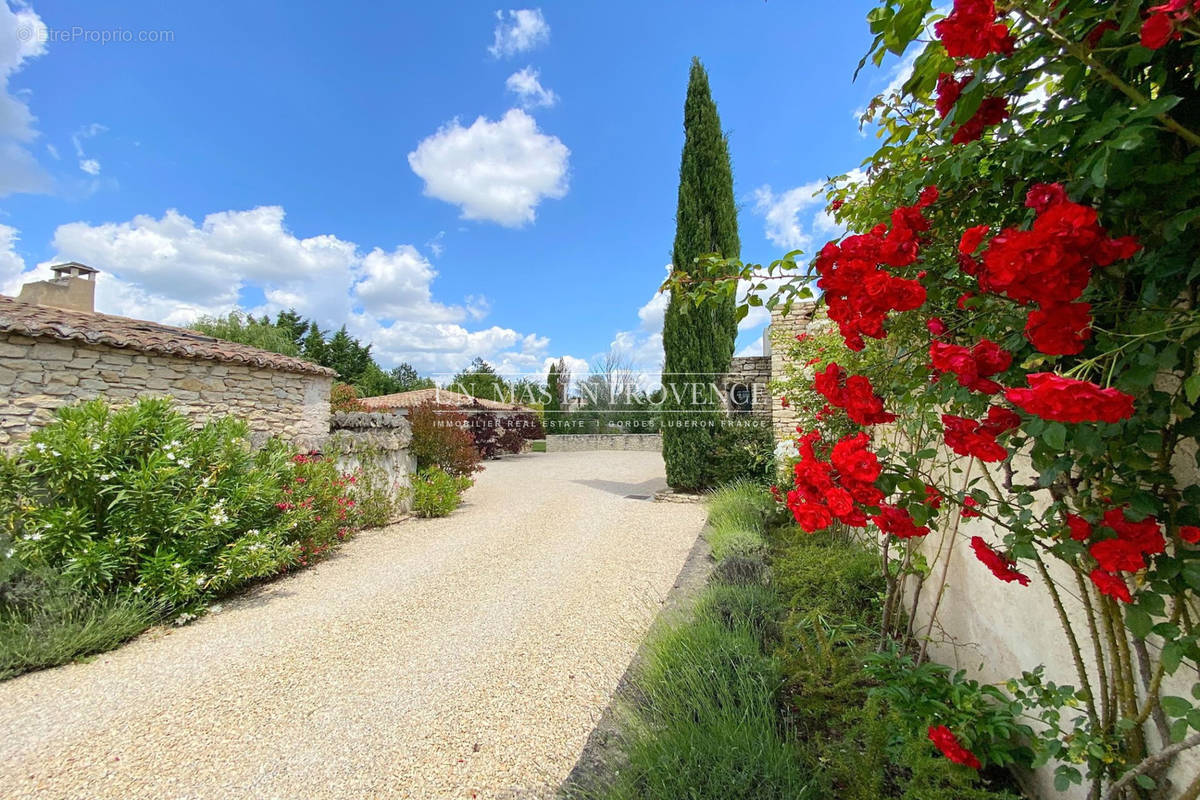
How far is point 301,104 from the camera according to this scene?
712 centimetres

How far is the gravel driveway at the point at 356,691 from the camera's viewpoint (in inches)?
82.3

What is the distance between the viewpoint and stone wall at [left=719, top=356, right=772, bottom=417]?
945 cm

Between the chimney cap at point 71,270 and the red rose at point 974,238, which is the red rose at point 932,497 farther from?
the chimney cap at point 71,270

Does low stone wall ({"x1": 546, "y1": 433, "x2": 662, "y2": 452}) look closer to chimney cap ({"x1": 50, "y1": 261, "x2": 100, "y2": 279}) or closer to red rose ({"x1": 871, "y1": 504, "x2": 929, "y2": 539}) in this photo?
chimney cap ({"x1": 50, "y1": 261, "x2": 100, "y2": 279})

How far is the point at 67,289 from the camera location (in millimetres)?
9070

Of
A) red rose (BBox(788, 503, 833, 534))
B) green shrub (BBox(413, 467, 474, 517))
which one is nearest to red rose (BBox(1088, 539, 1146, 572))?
red rose (BBox(788, 503, 833, 534))

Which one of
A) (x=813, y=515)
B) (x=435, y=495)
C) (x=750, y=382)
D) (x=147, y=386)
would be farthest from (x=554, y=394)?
(x=813, y=515)

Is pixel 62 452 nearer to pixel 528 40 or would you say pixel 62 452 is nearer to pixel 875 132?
pixel 875 132

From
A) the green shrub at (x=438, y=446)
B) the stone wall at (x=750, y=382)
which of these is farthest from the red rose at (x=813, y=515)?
the stone wall at (x=750, y=382)

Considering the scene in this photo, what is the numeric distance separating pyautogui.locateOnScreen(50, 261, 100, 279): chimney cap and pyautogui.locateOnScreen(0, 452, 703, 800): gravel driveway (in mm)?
9587

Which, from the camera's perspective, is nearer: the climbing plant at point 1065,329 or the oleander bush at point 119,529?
the climbing plant at point 1065,329

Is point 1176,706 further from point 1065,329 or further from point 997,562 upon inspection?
point 1065,329

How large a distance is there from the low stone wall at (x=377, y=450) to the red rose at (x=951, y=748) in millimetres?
6662

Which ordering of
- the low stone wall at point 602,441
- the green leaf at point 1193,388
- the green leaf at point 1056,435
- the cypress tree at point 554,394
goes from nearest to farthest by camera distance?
the green leaf at point 1193,388
the green leaf at point 1056,435
the low stone wall at point 602,441
the cypress tree at point 554,394
